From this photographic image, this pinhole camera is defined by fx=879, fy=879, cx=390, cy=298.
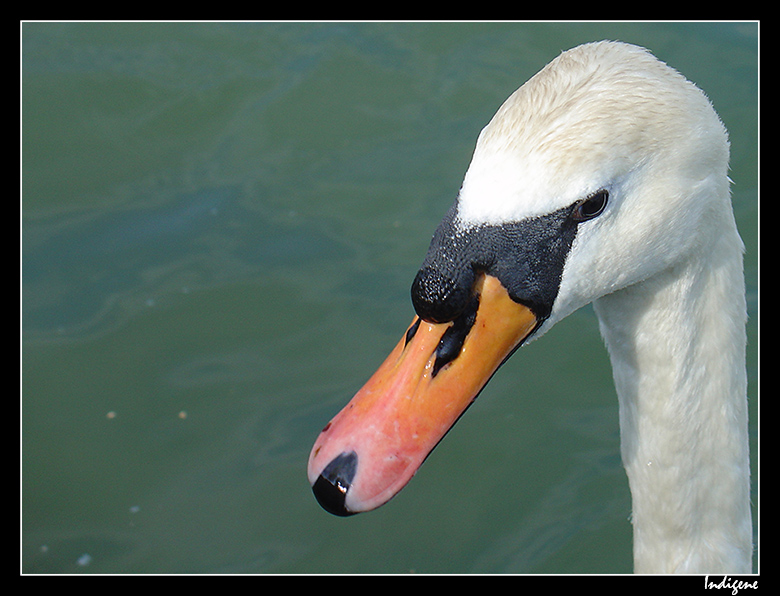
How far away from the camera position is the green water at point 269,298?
4.73 m

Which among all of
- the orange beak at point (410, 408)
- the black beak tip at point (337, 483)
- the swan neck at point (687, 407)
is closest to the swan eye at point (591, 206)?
the orange beak at point (410, 408)

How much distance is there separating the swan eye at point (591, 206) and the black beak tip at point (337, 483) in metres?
0.89

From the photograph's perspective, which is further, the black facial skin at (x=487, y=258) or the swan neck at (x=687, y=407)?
the swan neck at (x=687, y=407)

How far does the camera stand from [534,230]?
2.35m

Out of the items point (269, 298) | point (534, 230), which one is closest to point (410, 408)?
point (534, 230)

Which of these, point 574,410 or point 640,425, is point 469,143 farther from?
point 640,425

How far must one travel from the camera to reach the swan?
2.32 metres

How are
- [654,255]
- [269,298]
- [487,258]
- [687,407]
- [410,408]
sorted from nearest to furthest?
[487,258] < [410,408] < [654,255] < [687,407] < [269,298]

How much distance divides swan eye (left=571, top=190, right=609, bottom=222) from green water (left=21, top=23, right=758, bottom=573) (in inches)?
106

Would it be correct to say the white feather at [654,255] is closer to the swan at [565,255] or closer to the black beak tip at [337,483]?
the swan at [565,255]

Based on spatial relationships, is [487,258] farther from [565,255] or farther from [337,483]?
[337,483]

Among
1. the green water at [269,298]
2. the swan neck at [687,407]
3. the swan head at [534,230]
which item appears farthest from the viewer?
the green water at [269,298]

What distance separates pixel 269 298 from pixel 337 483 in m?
3.55

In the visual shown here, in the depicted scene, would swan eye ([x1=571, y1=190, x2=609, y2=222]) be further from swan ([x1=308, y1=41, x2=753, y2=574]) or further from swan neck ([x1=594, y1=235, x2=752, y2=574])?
swan neck ([x1=594, y1=235, x2=752, y2=574])
